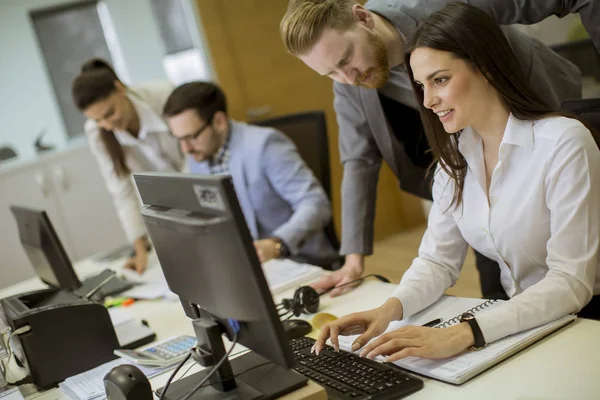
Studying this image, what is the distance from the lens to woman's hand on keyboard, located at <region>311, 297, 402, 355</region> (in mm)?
1416

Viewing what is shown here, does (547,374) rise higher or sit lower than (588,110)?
lower

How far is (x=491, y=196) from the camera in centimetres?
155

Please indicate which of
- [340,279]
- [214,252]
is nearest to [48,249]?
[340,279]

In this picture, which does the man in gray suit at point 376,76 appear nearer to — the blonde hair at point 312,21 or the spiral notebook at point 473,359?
the blonde hair at point 312,21

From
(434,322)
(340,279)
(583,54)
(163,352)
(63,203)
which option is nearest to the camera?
(434,322)

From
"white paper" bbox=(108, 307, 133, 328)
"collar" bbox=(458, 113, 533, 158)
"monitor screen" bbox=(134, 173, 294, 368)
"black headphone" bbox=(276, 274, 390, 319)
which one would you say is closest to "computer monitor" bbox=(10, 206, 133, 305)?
"white paper" bbox=(108, 307, 133, 328)

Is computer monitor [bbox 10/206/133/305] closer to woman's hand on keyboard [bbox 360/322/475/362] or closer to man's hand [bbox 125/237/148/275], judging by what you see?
man's hand [bbox 125/237/148/275]

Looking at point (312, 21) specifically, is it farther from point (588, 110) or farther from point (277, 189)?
point (277, 189)

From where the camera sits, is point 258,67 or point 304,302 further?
point 258,67

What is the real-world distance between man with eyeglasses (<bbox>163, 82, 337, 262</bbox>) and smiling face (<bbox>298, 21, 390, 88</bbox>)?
85 centimetres

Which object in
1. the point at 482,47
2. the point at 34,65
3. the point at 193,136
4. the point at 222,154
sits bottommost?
the point at 222,154

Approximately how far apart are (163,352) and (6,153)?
10.0 ft

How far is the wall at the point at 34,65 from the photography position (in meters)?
4.54

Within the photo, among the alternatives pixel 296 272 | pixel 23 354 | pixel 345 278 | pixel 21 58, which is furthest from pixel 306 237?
pixel 21 58
